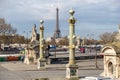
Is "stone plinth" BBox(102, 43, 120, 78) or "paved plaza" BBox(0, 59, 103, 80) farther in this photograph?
"paved plaza" BBox(0, 59, 103, 80)

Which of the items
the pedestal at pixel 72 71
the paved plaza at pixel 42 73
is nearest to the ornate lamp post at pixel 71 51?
the pedestal at pixel 72 71

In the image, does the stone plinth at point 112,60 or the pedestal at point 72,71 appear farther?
the pedestal at point 72,71

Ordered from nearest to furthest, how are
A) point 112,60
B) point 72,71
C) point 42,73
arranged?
point 112,60 < point 72,71 < point 42,73

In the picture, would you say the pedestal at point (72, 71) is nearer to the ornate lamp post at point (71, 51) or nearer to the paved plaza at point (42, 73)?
the ornate lamp post at point (71, 51)

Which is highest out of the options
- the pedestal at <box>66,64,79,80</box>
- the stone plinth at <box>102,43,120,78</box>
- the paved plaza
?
the stone plinth at <box>102,43,120,78</box>

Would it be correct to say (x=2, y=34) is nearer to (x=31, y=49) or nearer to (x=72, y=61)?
(x=31, y=49)

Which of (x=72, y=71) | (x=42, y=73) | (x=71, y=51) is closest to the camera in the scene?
(x=71, y=51)

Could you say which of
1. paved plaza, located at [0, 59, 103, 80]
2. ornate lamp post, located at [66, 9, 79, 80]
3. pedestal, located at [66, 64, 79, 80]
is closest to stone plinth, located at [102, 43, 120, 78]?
ornate lamp post, located at [66, 9, 79, 80]

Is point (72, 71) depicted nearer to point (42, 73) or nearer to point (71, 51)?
point (71, 51)

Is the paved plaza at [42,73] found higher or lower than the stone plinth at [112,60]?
lower

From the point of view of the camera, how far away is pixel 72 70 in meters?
33.5

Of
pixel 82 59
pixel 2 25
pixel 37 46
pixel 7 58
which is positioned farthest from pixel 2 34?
pixel 37 46

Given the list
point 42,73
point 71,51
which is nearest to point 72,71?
point 71,51

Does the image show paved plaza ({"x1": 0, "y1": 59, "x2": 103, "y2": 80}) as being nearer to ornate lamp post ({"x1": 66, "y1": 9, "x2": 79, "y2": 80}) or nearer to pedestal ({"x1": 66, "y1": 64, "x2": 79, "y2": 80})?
pedestal ({"x1": 66, "y1": 64, "x2": 79, "y2": 80})
